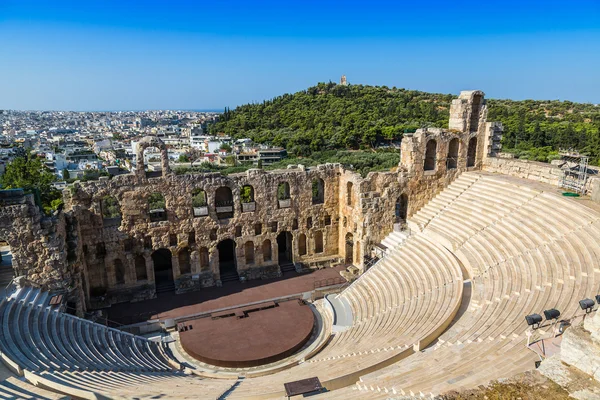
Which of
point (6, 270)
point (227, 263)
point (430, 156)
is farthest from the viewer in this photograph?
point (227, 263)

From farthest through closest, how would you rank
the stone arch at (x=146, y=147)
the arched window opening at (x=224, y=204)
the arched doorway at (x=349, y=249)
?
the arched doorway at (x=349, y=249), the arched window opening at (x=224, y=204), the stone arch at (x=146, y=147)

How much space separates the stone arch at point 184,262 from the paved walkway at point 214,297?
2.03 meters

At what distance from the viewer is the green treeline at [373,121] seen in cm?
5953

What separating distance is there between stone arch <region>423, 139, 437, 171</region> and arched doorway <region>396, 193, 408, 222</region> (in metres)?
2.73

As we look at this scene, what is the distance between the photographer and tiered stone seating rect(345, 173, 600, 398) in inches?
452

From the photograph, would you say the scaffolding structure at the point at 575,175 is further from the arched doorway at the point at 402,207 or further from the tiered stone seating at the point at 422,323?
the arched doorway at the point at 402,207

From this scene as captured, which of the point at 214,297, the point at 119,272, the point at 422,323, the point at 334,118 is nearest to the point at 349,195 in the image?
the point at 214,297

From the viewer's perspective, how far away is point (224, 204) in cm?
2680

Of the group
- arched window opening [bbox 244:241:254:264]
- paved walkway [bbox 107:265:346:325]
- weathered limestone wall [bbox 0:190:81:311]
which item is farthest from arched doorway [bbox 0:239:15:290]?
arched window opening [bbox 244:241:254:264]

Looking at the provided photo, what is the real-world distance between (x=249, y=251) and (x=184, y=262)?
4.41 m

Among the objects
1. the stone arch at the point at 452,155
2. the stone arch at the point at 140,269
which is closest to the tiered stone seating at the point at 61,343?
the stone arch at the point at 140,269

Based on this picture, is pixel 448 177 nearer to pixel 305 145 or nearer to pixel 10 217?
pixel 10 217

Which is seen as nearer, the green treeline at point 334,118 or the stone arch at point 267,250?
the stone arch at point 267,250

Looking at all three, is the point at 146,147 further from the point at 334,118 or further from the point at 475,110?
the point at 334,118
